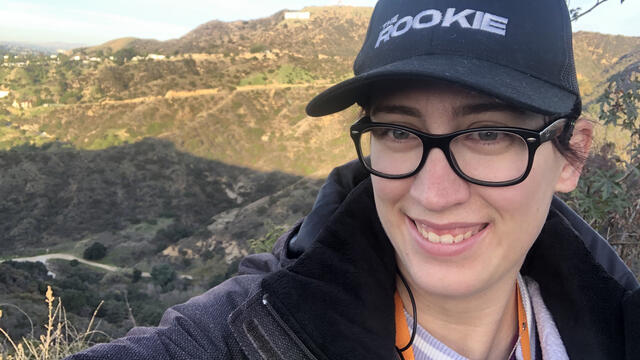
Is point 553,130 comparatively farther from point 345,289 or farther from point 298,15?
point 298,15

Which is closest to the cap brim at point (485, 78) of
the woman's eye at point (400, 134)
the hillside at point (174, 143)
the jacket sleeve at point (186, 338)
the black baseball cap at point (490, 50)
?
the black baseball cap at point (490, 50)

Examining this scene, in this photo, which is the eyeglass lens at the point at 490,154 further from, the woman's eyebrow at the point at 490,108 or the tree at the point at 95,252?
the tree at the point at 95,252

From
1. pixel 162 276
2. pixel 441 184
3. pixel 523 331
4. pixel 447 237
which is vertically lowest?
pixel 162 276

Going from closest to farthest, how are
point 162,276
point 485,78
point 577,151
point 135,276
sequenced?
point 485,78 < point 577,151 < point 162,276 < point 135,276

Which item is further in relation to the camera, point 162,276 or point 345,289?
point 162,276

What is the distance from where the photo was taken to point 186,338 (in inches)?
35.1

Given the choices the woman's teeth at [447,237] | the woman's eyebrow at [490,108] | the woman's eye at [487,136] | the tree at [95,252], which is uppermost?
the woman's eyebrow at [490,108]

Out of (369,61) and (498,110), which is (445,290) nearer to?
(498,110)

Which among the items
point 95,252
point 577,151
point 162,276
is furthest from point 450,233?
point 95,252

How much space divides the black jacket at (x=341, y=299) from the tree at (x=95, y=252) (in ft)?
82.6

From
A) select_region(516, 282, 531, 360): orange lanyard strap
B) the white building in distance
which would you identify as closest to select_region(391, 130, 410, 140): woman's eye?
select_region(516, 282, 531, 360): orange lanyard strap

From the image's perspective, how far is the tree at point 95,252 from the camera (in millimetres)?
23188

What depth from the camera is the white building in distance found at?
45513 millimetres

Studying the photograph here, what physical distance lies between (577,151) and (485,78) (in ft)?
1.23
